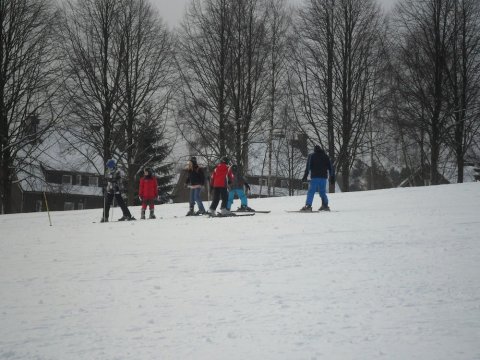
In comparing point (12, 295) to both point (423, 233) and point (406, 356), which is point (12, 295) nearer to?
point (406, 356)

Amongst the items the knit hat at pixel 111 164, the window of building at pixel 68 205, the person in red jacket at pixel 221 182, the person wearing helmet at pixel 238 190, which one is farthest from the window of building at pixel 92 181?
the person in red jacket at pixel 221 182

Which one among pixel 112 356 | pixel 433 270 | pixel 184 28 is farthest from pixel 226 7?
pixel 112 356

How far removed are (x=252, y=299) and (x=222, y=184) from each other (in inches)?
409

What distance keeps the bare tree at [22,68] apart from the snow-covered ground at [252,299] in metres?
18.7

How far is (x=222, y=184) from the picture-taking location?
14320mm

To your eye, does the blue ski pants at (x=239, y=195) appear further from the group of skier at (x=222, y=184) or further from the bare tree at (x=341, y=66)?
the bare tree at (x=341, y=66)

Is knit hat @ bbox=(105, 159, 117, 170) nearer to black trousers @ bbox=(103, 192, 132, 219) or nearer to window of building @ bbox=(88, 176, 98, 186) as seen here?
black trousers @ bbox=(103, 192, 132, 219)

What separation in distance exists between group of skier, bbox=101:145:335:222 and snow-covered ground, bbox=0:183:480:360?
639 cm

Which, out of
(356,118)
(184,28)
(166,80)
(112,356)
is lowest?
(112,356)

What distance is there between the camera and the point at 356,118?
28.0m

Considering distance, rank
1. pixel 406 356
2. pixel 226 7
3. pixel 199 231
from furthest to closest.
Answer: pixel 226 7, pixel 199 231, pixel 406 356

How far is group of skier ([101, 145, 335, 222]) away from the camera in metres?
13.8

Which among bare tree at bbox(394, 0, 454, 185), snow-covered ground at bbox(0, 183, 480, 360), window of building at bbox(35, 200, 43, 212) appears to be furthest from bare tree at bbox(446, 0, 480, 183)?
window of building at bbox(35, 200, 43, 212)

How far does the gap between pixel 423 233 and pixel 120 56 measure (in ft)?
74.9
